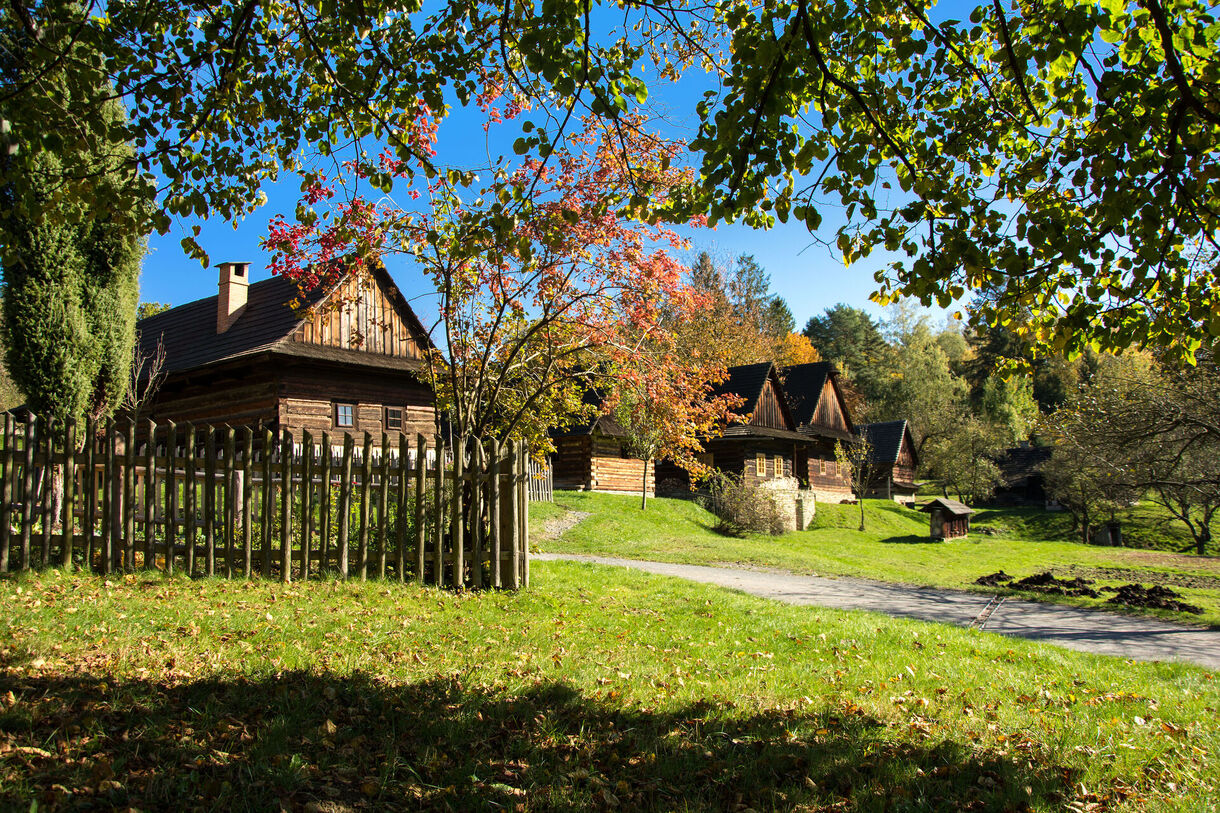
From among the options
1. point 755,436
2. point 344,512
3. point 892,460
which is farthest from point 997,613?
point 892,460

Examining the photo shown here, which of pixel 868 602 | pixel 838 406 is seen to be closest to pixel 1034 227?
pixel 868 602

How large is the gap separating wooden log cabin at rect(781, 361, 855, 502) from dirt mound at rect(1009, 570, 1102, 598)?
24.0 m

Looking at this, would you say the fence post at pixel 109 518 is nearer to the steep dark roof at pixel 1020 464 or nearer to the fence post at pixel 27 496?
the fence post at pixel 27 496

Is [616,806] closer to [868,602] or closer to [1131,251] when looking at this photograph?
[1131,251]

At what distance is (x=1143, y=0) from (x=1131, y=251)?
1.80 m

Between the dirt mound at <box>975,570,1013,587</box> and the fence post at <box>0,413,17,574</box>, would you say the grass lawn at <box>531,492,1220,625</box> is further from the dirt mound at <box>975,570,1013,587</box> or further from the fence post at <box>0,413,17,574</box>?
the fence post at <box>0,413,17,574</box>

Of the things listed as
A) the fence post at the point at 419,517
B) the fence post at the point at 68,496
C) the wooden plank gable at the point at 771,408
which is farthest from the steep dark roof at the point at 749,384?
the fence post at the point at 68,496

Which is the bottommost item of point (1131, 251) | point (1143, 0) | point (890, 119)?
point (1131, 251)

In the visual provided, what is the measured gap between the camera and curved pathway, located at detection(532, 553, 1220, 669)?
9.32 metres

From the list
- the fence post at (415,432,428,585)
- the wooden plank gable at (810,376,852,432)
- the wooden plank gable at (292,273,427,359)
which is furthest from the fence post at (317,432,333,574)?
the wooden plank gable at (810,376,852,432)

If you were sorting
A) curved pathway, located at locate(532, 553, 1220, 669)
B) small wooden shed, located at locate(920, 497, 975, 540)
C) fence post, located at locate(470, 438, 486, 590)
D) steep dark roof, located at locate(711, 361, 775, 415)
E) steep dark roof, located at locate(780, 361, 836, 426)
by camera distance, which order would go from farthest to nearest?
steep dark roof, located at locate(780, 361, 836, 426) → steep dark roof, located at locate(711, 361, 775, 415) → small wooden shed, located at locate(920, 497, 975, 540) → fence post, located at locate(470, 438, 486, 590) → curved pathway, located at locate(532, 553, 1220, 669)

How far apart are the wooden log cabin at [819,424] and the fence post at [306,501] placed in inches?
1351

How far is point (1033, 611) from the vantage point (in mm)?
12266

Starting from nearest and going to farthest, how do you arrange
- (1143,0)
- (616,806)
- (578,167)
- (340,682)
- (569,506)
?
(616,806), (1143,0), (340,682), (578,167), (569,506)
